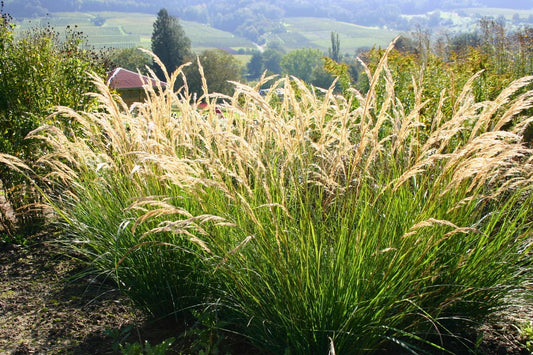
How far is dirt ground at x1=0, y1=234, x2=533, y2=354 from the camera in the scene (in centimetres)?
265

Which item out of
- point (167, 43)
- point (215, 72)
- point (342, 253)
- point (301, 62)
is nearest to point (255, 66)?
point (301, 62)

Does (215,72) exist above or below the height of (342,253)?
below

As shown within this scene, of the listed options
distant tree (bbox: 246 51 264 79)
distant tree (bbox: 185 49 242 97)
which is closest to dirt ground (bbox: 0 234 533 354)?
distant tree (bbox: 185 49 242 97)

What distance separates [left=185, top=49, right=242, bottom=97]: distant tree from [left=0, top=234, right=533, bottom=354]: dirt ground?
50.1 meters

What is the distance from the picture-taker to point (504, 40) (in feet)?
32.6

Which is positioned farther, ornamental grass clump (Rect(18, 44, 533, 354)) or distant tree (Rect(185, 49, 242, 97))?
distant tree (Rect(185, 49, 242, 97))

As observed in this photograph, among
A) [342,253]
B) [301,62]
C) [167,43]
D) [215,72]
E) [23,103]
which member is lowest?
[301,62]

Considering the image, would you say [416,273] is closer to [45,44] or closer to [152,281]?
[152,281]

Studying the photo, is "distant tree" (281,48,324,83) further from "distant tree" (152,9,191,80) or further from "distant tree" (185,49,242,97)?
"distant tree" (185,49,242,97)

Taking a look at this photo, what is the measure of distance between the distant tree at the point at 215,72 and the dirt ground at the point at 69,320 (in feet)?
164

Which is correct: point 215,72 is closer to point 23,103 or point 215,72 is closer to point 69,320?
point 23,103

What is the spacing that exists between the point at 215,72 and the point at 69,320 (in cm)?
5722

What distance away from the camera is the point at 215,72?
58594 millimetres

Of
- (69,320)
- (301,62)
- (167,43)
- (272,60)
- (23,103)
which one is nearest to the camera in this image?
(69,320)
